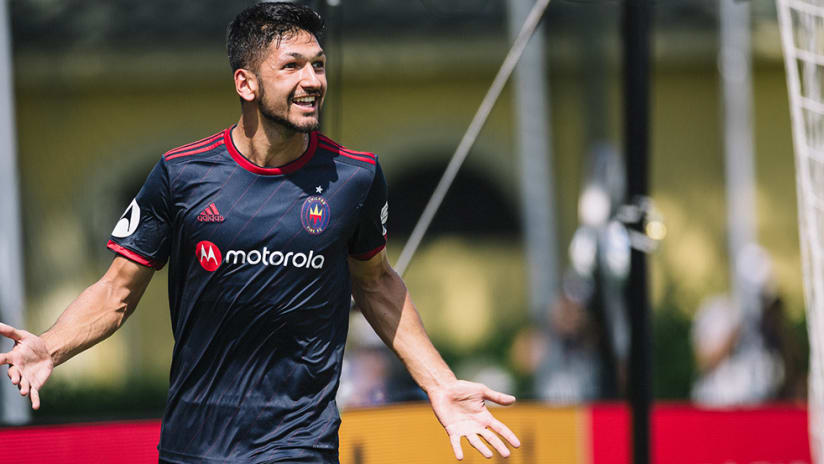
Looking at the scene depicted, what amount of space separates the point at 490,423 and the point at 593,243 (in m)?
3.95

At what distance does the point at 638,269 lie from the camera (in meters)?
4.77

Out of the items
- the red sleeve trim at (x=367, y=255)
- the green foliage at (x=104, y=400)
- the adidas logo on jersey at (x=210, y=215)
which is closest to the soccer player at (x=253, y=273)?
the adidas logo on jersey at (x=210, y=215)

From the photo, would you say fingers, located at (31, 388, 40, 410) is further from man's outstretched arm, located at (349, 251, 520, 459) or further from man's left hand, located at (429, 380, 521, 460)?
man's left hand, located at (429, 380, 521, 460)

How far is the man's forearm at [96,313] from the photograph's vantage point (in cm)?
290

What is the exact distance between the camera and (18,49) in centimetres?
479

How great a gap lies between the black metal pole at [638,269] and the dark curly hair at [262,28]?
2.11m

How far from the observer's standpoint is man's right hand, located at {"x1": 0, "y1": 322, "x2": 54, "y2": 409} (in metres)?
2.73

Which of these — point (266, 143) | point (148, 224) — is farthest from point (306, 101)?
point (148, 224)

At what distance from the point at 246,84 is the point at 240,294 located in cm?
59

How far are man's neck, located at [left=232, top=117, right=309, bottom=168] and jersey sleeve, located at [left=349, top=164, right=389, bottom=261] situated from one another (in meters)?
0.25

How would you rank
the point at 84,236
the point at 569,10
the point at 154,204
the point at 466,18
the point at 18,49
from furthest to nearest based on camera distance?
the point at 569,10, the point at 466,18, the point at 84,236, the point at 18,49, the point at 154,204

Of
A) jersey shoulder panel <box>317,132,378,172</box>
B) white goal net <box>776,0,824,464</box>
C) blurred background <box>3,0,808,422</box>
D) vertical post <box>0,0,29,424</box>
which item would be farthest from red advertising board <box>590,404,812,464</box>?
vertical post <box>0,0,29,424</box>

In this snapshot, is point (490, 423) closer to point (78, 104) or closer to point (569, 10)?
point (78, 104)

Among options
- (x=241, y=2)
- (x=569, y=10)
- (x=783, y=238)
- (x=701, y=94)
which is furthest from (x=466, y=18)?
(x=783, y=238)
